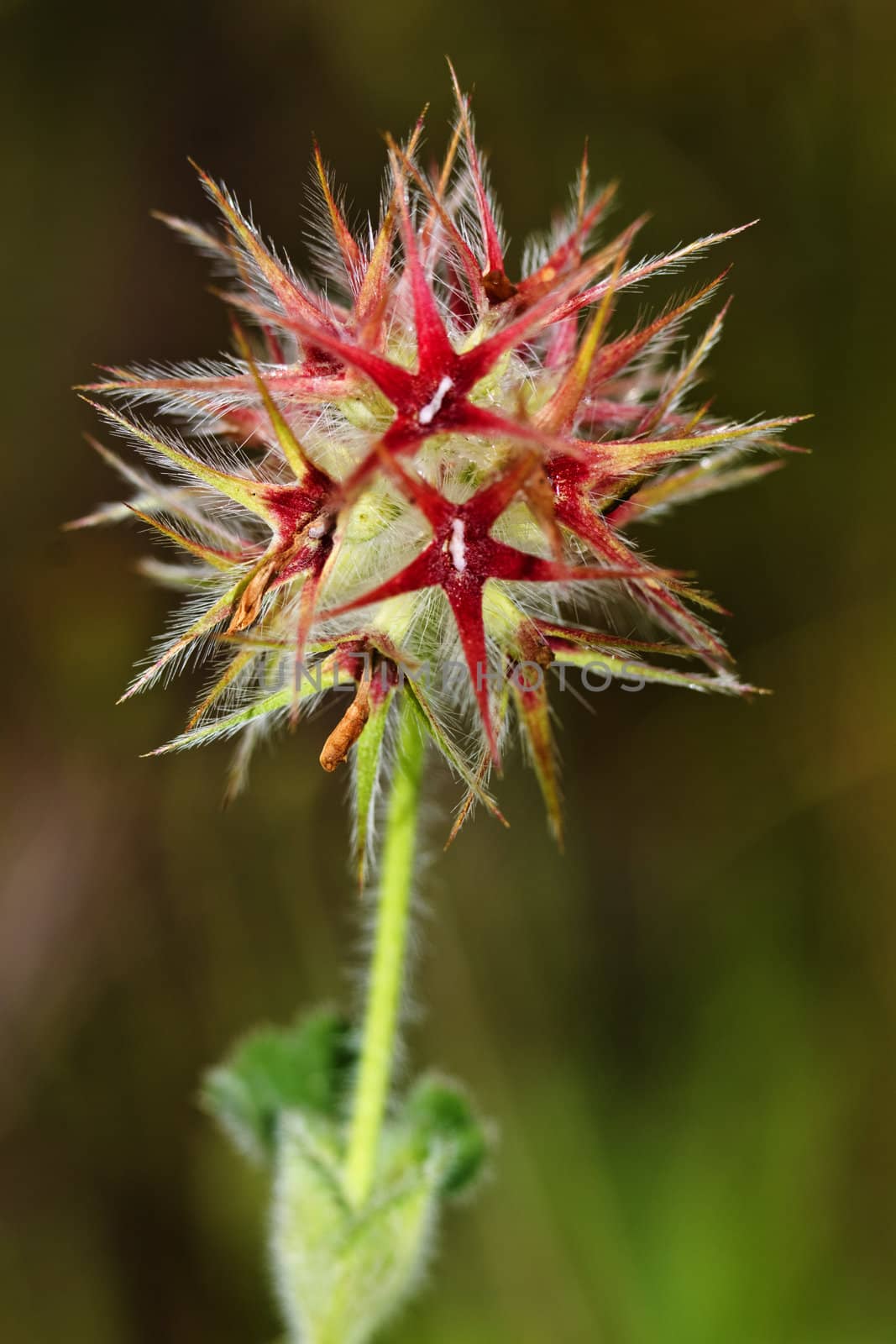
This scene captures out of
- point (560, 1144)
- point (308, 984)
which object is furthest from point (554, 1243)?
point (308, 984)

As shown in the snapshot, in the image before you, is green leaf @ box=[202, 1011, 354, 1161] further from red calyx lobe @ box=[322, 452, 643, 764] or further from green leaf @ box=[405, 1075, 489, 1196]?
red calyx lobe @ box=[322, 452, 643, 764]

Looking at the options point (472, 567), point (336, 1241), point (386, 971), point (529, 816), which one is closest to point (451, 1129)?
point (336, 1241)

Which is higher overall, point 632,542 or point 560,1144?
point 632,542

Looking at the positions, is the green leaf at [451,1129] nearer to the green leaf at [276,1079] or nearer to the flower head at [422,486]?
the green leaf at [276,1079]

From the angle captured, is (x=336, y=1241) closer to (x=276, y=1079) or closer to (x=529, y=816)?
(x=276, y=1079)

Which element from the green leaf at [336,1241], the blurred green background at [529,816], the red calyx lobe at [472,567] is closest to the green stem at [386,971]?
the green leaf at [336,1241]

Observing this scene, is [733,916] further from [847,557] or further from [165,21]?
[165,21]
